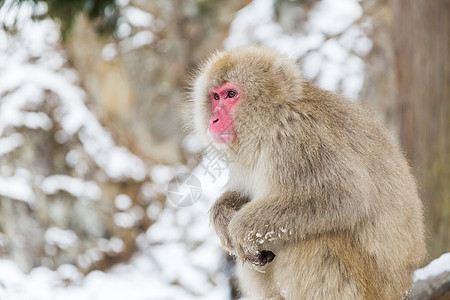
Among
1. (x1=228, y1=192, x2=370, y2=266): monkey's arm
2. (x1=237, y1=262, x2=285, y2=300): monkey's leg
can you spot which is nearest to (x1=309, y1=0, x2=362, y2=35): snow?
(x1=237, y1=262, x2=285, y2=300): monkey's leg

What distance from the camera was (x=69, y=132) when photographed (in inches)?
286

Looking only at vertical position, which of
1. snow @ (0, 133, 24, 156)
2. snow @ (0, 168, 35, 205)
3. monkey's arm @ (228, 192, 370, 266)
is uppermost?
snow @ (0, 133, 24, 156)

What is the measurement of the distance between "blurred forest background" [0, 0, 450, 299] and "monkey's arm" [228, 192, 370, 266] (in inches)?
105

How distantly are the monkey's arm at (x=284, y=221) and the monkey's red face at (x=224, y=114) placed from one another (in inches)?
17.0

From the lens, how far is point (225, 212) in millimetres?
3154

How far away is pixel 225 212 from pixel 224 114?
1.95 ft

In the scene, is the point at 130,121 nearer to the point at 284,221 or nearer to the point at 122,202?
the point at 122,202

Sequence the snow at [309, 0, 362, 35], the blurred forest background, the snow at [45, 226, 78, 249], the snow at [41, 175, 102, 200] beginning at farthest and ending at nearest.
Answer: the snow at [309, 0, 362, 35]
the snow at [41, 175, 102, 200]
the snow at [45, 226, 78, 249]
the blurred forest background

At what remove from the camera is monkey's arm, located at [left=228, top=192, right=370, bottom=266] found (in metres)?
2.71

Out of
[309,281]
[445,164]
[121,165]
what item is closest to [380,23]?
[445,164]

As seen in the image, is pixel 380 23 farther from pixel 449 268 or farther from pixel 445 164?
pixel 449 268

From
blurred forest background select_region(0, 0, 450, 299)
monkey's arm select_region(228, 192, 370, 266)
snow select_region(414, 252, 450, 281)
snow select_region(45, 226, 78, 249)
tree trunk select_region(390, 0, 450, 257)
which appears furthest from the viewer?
snow select_region(45, 226, 78, 249)

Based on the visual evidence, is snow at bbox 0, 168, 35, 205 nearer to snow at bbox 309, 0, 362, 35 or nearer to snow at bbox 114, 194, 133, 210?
snow at bbox 114, 194, 133, 210

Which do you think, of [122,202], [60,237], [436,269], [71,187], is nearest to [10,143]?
[71,187]
